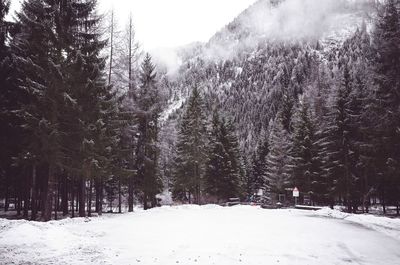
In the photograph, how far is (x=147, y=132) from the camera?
36125 millimetres

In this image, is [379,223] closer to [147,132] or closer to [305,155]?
[147,132]

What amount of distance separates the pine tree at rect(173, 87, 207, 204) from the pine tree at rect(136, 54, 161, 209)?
8841 mm

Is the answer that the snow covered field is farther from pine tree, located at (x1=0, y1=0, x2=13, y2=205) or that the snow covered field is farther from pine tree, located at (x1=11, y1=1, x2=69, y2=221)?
pine tree, located at (x1=0, y1=0, x2=13, y2=205)

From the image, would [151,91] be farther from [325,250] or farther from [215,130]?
[325,250]

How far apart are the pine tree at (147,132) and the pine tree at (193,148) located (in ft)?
29.0

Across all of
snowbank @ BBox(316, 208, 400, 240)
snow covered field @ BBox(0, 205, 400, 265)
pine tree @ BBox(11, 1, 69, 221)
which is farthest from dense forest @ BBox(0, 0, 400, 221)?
snow covered field @ BBox(0, 205, 400, 265)

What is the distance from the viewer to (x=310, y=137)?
44656 millimetres

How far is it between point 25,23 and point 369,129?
83.7 ft

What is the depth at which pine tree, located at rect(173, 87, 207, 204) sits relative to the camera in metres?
46.9

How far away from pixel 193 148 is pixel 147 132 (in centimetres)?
1174

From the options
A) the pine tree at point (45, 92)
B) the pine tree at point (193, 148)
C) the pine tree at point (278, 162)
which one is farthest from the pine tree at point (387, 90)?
the pine tree at point (193, 148)

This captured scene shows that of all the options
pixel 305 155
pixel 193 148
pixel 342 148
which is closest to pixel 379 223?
pixel 342 148

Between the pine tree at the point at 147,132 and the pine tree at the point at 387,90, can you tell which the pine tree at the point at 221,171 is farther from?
the pine tree at the point at 387,90

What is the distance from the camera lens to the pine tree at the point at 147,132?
35.9 m
